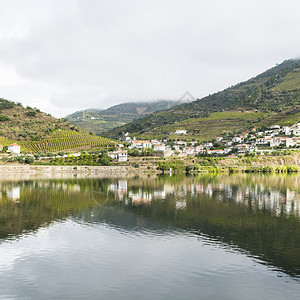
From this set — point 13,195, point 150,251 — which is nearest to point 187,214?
point 150,251

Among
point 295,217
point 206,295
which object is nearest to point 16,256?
point 206,295

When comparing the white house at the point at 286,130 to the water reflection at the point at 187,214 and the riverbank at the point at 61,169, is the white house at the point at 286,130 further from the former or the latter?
the water reflection at the point at 187,214

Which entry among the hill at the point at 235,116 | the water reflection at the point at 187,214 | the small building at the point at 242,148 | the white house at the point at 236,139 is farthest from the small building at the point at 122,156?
the water reflection at the point at 187,214

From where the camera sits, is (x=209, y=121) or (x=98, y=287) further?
(x=209, y=121)

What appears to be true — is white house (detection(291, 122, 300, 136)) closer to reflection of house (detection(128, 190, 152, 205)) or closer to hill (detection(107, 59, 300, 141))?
hill (detection(107, 59, 300, 141))

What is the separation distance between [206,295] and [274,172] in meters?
79.1

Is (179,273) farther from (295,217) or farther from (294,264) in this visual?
(295,217)

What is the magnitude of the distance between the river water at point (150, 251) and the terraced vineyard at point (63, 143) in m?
73.4

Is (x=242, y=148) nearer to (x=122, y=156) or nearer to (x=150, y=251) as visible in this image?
(x=122, y=156)

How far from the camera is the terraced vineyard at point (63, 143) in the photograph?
345 feet

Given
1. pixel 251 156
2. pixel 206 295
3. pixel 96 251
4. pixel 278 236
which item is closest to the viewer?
pixel 206 295

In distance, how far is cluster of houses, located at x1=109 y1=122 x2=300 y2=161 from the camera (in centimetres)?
10293

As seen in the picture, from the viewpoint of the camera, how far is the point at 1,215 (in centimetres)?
2864

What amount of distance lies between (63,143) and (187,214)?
88.2 meters
